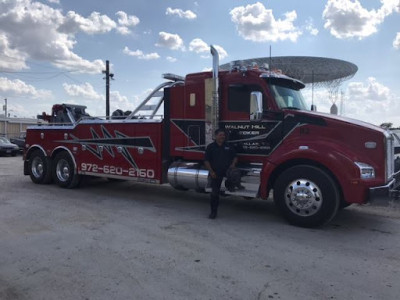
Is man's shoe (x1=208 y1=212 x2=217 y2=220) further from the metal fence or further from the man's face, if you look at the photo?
the metal fence

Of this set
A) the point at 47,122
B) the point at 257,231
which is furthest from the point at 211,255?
the point at 47,122

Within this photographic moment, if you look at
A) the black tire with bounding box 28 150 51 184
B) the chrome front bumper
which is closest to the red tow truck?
the chrome front bumper

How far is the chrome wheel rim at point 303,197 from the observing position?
6.28 meters

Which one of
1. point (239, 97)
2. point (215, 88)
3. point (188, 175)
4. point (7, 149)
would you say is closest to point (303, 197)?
point (239, 97)

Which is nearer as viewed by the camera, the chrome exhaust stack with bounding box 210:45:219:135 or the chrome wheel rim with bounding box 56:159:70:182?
the chrome exhaust stack with bounding box 210:45:219:135

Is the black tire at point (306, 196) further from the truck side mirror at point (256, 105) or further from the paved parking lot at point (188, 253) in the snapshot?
the truck side mirror at point (256, 105)

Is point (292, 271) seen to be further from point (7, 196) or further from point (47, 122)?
point (47, 122)

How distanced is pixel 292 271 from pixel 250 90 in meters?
3.82

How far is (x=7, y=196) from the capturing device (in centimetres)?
907

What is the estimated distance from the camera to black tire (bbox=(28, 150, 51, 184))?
10891 millimetres

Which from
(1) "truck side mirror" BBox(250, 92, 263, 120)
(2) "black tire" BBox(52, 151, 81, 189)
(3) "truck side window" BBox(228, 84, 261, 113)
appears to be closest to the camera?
(1) "truck side mirror" BBox(250, 92, 263, 120)

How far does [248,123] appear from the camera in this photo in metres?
7.35

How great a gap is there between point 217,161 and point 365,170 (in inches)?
100

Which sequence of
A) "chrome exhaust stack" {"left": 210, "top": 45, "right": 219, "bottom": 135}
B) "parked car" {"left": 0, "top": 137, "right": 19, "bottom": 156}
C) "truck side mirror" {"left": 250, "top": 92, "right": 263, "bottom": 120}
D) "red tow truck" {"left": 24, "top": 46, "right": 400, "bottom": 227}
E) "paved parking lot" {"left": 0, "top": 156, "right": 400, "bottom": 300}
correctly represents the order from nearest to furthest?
"paved parking lot" {"left": 0, "top": 156, "right": 400, "bottom": 300}
"red tow truck" {"left": 24, "top": 46, "right": 400, "bottom": 227}
"truck side mirror" {"left": 250, "top": 92, "right": 263, "bottom": 120}
"chrome exhaust stack" {"left": 210, "top": 45, "right": 219, "bottom": 135}
"parked car" {"left": 0, "top": 137, "right": 19, "bottom": 156}
